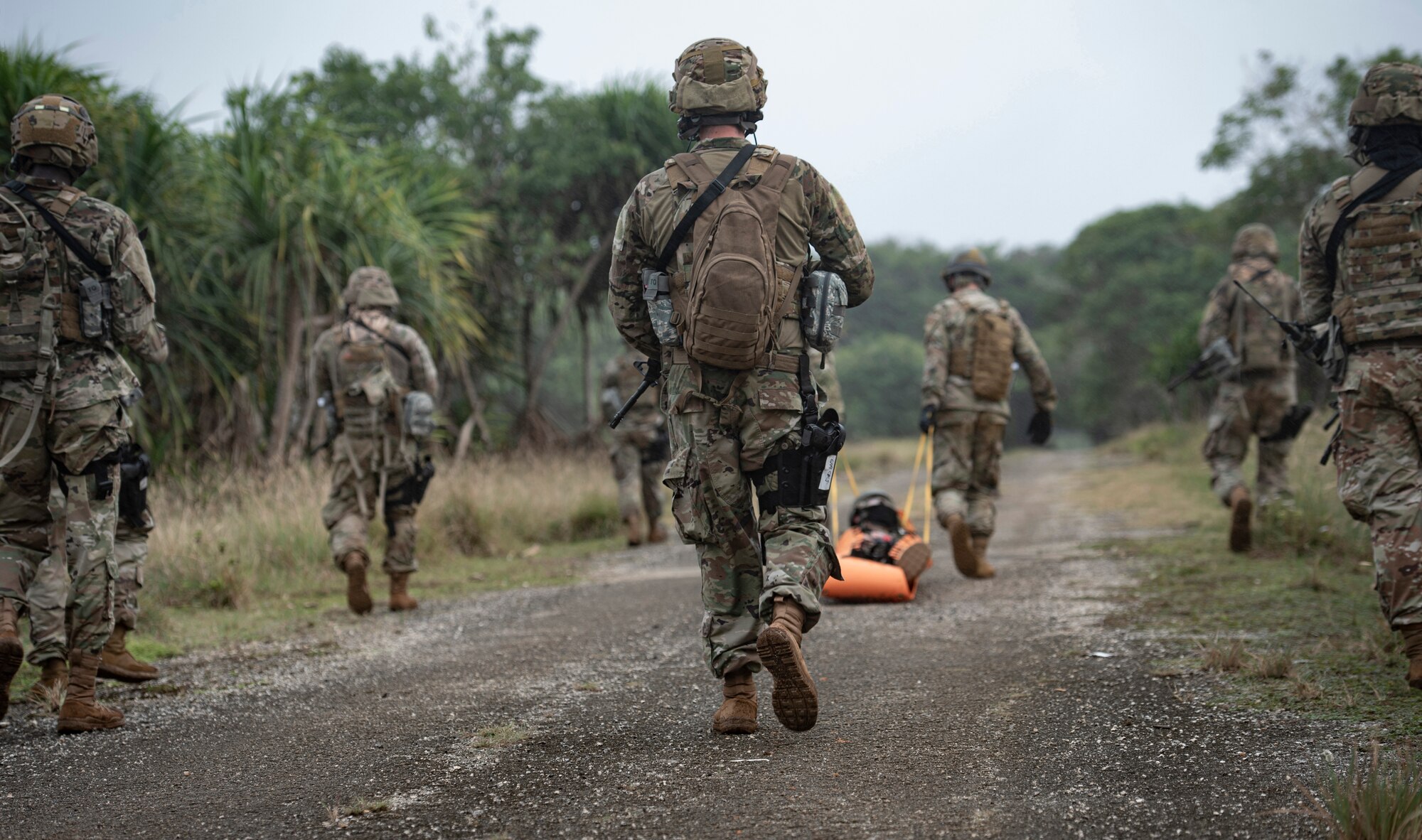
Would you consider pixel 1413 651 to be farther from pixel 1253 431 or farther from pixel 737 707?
pixel 1253 431

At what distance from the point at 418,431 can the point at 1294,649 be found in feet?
15.5

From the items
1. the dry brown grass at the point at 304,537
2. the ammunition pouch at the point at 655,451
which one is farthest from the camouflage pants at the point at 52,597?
the ammunition pouch at the point at 655,451

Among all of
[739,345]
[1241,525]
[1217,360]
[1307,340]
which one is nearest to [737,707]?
[739,345]

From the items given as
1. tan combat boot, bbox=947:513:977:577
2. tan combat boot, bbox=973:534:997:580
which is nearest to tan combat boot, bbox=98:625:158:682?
tan combat boot, bbox=947:513:977:577

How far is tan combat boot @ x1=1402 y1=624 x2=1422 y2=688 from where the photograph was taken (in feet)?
12.5

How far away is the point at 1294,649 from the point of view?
4.61 metres

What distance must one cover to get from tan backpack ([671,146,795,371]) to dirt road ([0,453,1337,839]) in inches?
48.3

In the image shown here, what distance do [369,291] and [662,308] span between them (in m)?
3.88

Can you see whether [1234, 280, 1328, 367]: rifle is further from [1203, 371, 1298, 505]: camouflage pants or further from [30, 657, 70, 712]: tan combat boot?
[30, 657, 70, 712]: tan combat boot

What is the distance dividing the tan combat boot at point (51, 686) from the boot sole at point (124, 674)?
0.44 m

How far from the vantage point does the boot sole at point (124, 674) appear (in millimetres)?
5113

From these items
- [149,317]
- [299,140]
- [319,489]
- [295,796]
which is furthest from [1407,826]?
[299,140]

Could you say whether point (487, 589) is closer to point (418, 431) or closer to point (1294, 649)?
point (418, 431)

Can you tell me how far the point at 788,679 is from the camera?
337 cm
